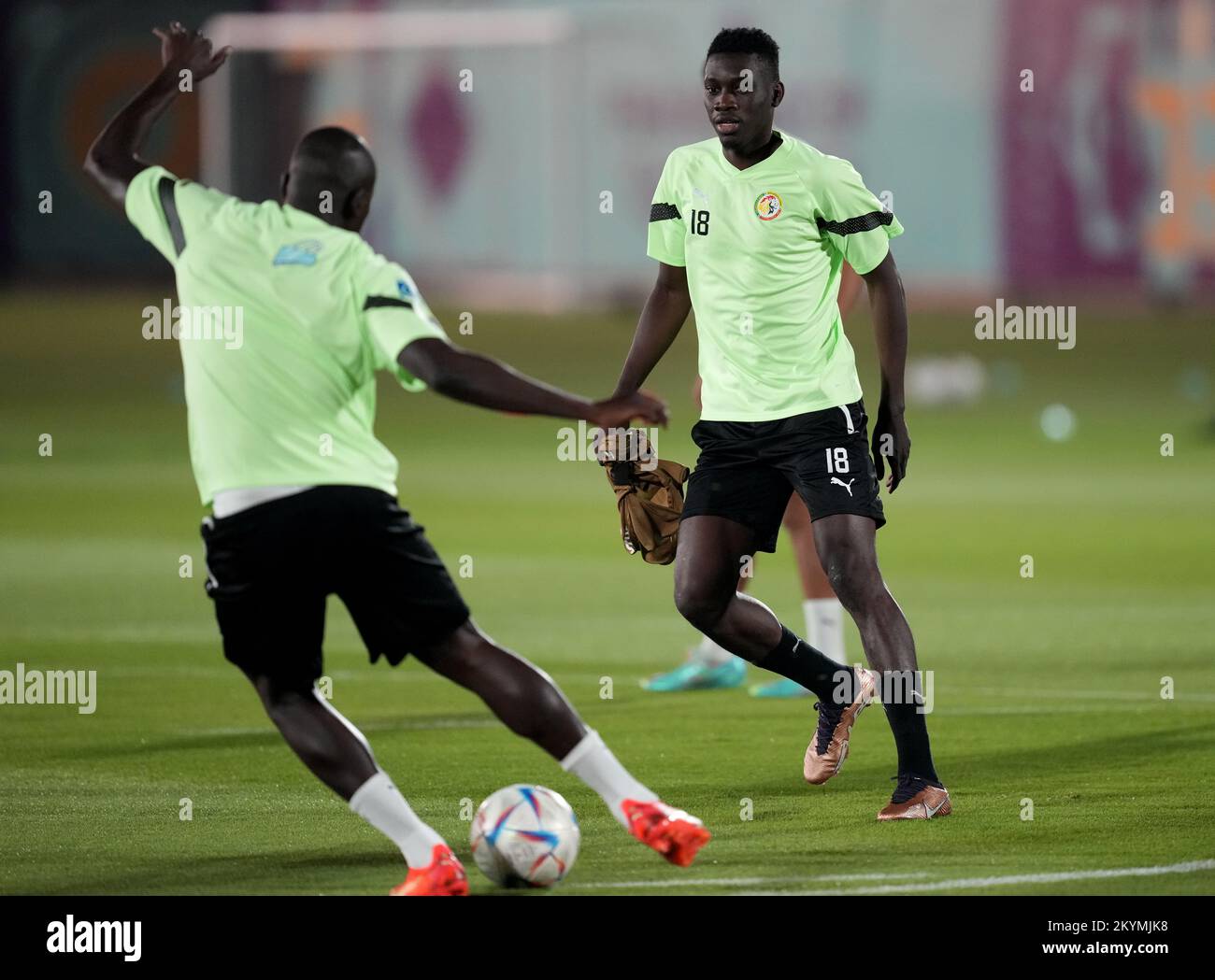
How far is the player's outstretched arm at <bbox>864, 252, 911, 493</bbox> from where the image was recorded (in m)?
7.76

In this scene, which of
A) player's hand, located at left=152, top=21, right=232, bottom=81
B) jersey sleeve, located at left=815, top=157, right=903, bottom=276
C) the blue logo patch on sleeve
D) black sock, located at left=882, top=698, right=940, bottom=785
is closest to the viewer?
the blue logo patch on sleeve

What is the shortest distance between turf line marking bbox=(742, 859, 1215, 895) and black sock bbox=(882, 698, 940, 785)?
0.91m

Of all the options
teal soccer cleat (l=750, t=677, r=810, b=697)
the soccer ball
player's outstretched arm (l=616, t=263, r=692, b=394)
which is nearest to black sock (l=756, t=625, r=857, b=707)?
player's outstretched arm (l=616, t=263, r=692, b=394)

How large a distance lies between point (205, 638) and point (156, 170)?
6.11m

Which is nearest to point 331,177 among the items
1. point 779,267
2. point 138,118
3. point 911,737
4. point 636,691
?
point 138,118

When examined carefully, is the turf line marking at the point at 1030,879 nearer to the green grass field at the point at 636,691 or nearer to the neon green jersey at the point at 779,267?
the green grass field at the point at 636,691

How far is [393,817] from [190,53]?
2.67 meters

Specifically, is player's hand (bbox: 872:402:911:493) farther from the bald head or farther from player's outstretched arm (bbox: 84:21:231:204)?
player's outstretched arm (bbox: 84:21:231:204)

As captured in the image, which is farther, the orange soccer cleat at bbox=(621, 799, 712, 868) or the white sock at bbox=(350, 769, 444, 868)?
the orange soccer cleat at bbox=(621, 799, 712, 868)

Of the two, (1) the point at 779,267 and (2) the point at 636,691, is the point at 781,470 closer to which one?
(1) the point at 779,267

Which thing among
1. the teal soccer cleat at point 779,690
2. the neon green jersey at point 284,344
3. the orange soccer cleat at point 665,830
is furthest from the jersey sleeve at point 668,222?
the teal soccer cleat at point 779,690

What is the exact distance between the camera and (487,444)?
80.1 ft

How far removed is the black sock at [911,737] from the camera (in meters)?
7.46

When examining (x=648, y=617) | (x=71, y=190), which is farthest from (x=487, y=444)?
(x=71, y=190)
